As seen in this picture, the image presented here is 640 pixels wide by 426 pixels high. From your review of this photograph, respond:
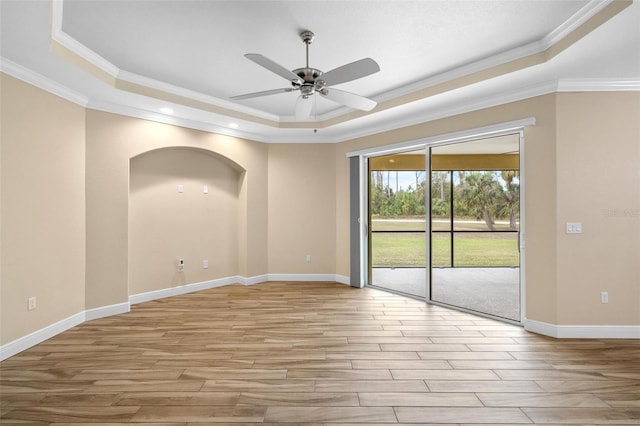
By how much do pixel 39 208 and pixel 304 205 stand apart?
3551 mm

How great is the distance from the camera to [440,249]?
5.68 meters

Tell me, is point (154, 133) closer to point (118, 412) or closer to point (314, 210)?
point (314, 210)

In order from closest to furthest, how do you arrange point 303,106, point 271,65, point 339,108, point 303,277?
point 271,65, point 303,106, point 339,108, point 303,277

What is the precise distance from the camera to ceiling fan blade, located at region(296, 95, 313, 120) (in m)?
2.92

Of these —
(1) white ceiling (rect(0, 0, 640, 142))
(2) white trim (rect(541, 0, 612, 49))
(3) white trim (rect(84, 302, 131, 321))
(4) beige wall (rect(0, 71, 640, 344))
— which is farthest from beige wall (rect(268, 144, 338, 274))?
(2) white trim (rect(541, 0, 612, 49))

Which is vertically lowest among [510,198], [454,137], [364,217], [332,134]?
[364,217]

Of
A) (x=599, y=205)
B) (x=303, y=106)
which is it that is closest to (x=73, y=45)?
(x=303, y=106)

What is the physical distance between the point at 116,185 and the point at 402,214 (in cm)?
414

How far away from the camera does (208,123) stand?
480 centimetres

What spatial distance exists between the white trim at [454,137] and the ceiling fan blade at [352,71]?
6.61ft

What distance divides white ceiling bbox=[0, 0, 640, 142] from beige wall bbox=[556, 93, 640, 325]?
29 centimetres

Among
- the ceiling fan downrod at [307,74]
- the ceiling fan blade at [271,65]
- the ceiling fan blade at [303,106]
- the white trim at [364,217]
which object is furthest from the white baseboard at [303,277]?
the ceiling fan blade at [271,65]

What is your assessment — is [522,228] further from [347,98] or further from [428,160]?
[347,98]

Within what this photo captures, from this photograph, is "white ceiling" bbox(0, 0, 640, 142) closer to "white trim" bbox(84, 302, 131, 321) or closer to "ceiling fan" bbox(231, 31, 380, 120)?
"ceiling fan" bbox(231, 31, 380, 120)
